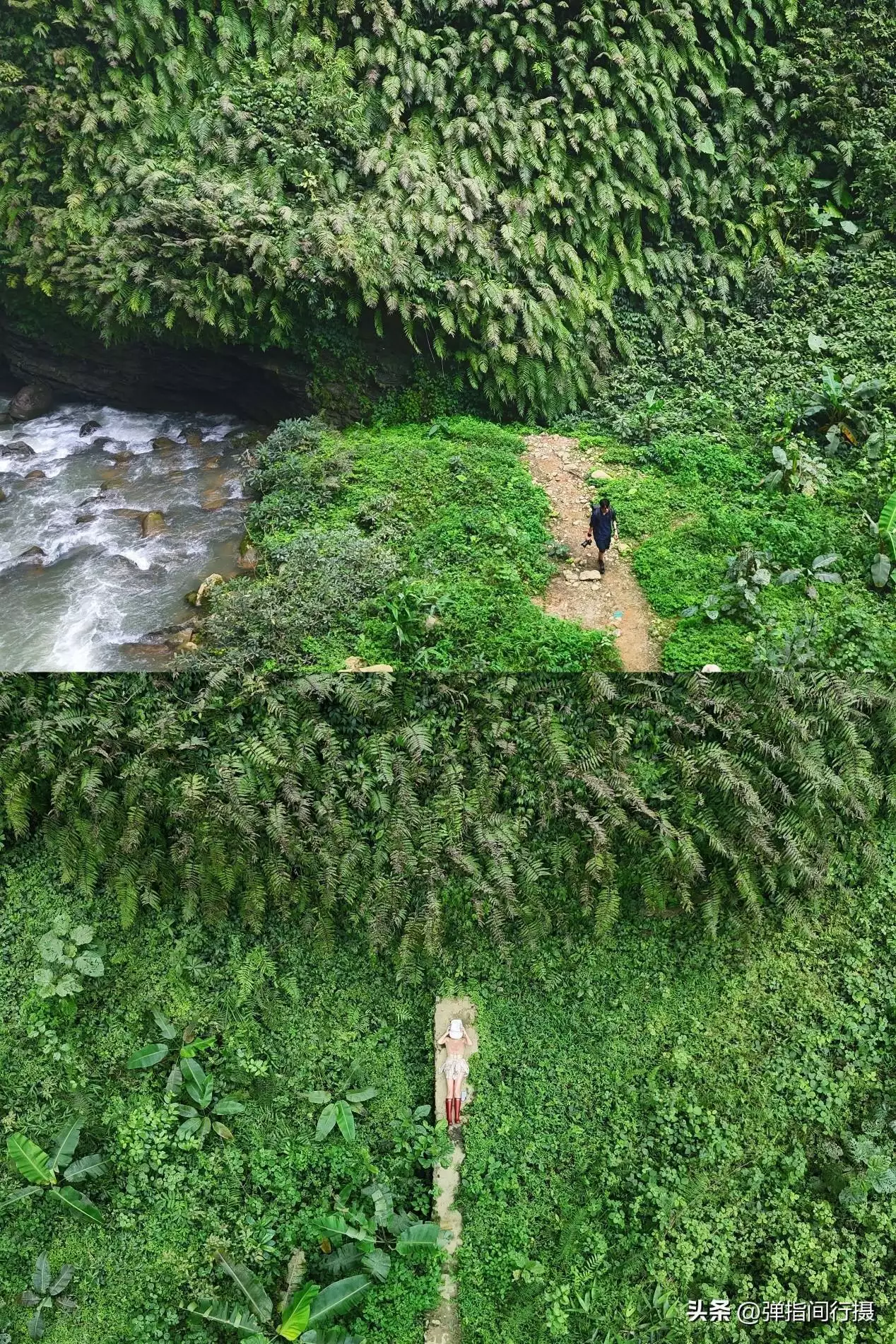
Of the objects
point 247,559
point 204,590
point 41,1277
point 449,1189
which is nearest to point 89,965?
point 41,1277

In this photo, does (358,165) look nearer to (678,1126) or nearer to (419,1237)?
(678,1126)

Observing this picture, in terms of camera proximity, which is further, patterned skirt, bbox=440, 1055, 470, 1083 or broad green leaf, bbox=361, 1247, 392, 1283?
patterned skirt, bbox=440, 1055, 470, 1083

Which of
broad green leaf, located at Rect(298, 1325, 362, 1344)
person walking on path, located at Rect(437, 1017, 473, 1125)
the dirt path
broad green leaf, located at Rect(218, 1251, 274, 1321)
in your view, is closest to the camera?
broad green leaf, located at Rect(298, 1325, 362, 1344)

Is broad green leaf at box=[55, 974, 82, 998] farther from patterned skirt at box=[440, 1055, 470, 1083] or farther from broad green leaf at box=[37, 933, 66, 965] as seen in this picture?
patterned skirt at box=[440, 1055, 470, 1083]

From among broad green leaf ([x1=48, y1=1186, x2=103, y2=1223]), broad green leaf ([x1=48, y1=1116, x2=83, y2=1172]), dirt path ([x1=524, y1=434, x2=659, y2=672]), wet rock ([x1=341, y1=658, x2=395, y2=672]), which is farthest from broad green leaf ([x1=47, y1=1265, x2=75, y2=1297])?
dirt path ([x1=524, y1=434, x2=659, y2=672])

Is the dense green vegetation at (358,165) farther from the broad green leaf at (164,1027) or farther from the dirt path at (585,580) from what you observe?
the broad green leaf at (164,1027)

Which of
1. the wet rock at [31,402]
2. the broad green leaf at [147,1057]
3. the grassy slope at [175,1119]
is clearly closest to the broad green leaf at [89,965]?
the grassy slope at [175,1119]

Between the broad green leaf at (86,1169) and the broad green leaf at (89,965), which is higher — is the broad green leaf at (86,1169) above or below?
below
